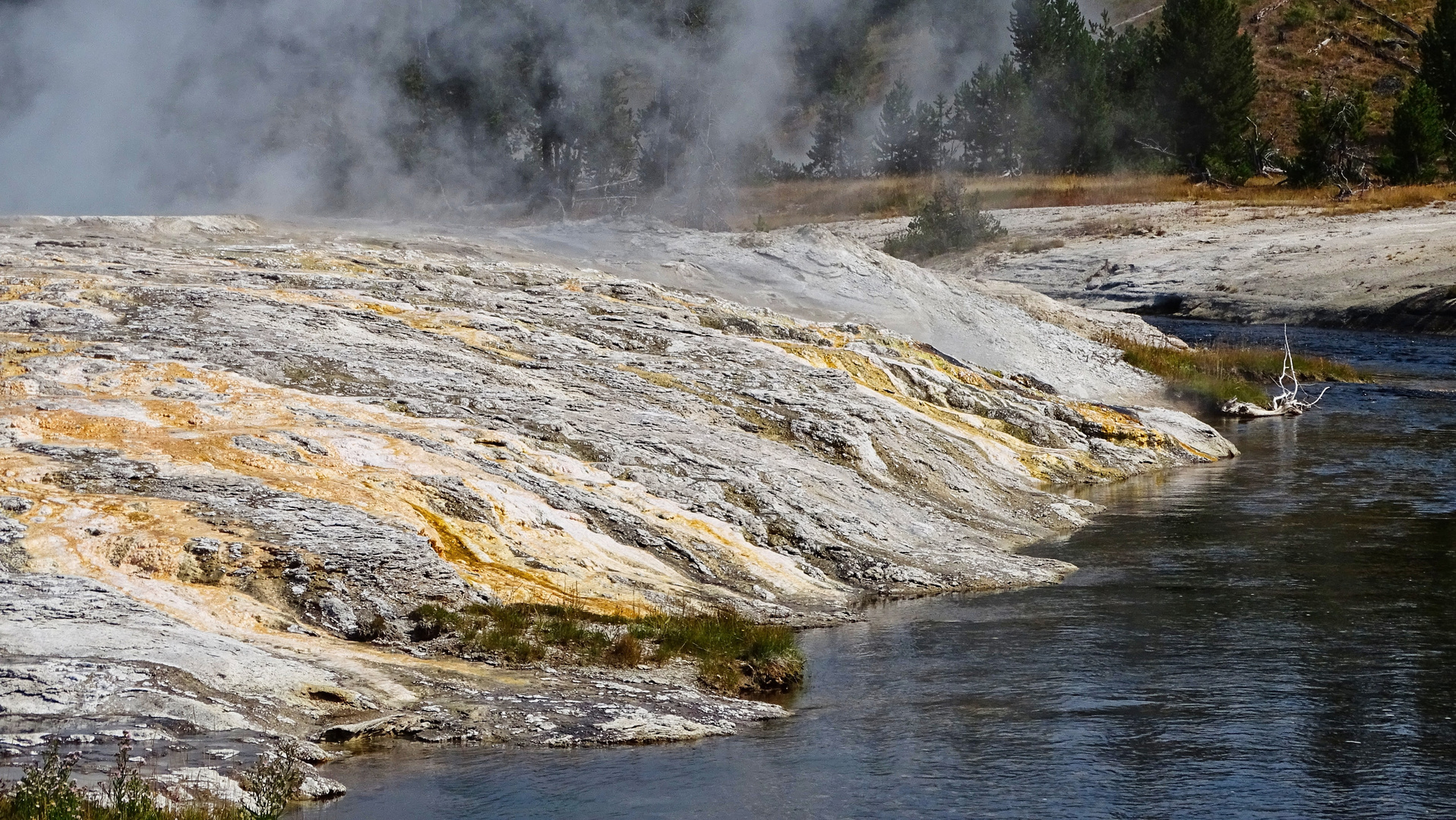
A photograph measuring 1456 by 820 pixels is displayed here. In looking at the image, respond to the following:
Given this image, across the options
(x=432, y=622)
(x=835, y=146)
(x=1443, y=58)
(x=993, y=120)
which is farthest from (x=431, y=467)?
(x=1443, y=58)

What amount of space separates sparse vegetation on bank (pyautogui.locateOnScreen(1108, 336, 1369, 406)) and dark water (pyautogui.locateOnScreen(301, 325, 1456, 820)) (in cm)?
849

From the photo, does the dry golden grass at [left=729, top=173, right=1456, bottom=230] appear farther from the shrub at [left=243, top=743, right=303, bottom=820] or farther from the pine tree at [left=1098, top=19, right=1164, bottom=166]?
the shrub at [left=243, top=743, right=303, bottom=820]

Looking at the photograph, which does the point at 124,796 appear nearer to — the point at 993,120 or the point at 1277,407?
the point at 1277,407

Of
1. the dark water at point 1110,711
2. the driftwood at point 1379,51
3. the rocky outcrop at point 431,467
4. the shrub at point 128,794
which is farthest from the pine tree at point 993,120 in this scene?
the shrub at point 128,794

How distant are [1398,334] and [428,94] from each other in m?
18.9

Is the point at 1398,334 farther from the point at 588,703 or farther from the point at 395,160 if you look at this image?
the point at 588,703

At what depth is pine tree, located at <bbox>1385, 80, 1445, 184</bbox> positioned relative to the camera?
42.9 m

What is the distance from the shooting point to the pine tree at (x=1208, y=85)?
5100 centimetres

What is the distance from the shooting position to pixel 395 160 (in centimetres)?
2309

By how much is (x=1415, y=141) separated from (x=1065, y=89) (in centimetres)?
1243

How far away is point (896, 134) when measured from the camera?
5475cm

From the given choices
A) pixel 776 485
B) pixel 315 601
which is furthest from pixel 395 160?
pixel 315 601

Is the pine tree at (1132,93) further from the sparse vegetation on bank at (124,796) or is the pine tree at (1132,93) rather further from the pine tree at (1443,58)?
the sparse vegetation on bank at (124,796)

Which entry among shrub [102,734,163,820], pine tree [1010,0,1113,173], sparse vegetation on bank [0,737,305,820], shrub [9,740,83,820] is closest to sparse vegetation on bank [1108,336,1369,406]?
sparse vegetation on bank [0,737,305,820]
